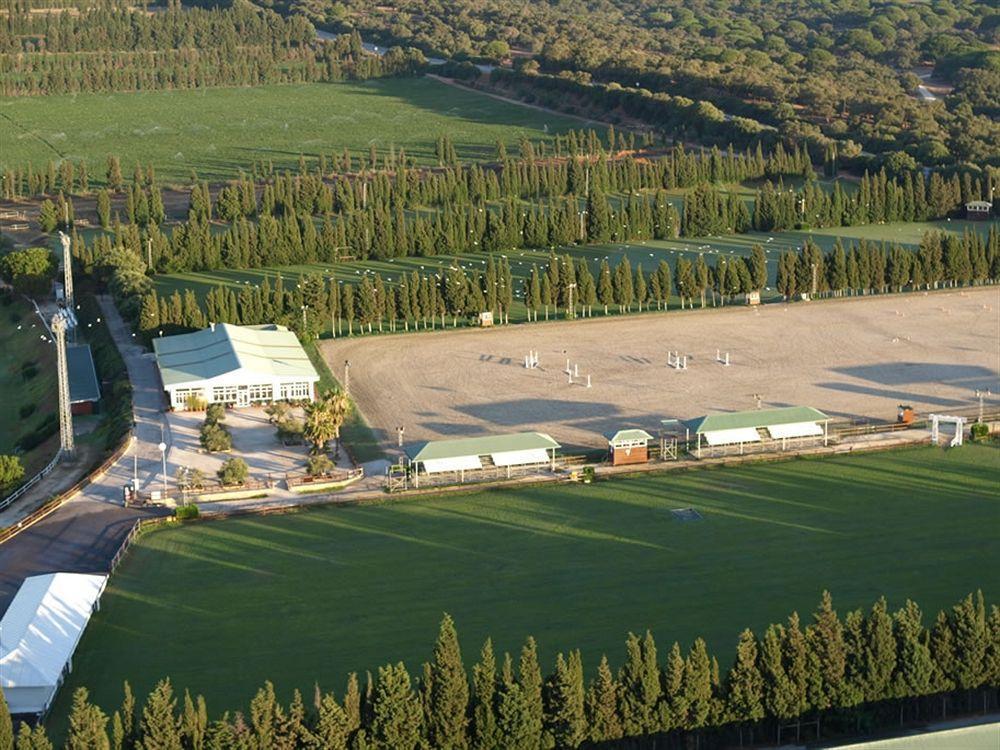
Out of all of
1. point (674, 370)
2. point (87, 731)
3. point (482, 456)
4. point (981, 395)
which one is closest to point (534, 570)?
point (482, 456)

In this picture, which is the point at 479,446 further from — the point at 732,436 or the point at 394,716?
the point at 394,716

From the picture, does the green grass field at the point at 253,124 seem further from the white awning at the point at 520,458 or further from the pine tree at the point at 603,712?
the pine tree at the point at 603,712

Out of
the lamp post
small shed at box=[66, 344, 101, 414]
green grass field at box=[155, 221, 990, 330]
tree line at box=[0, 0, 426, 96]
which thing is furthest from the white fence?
tree line at box=[0, 0, 426, 96]

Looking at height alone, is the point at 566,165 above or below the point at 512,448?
above

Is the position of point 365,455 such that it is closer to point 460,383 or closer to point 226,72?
point 460,383

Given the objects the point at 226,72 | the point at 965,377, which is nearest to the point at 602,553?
the point at 965,377

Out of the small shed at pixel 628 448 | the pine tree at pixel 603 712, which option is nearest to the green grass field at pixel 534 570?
the small shed at pixel 628 448
